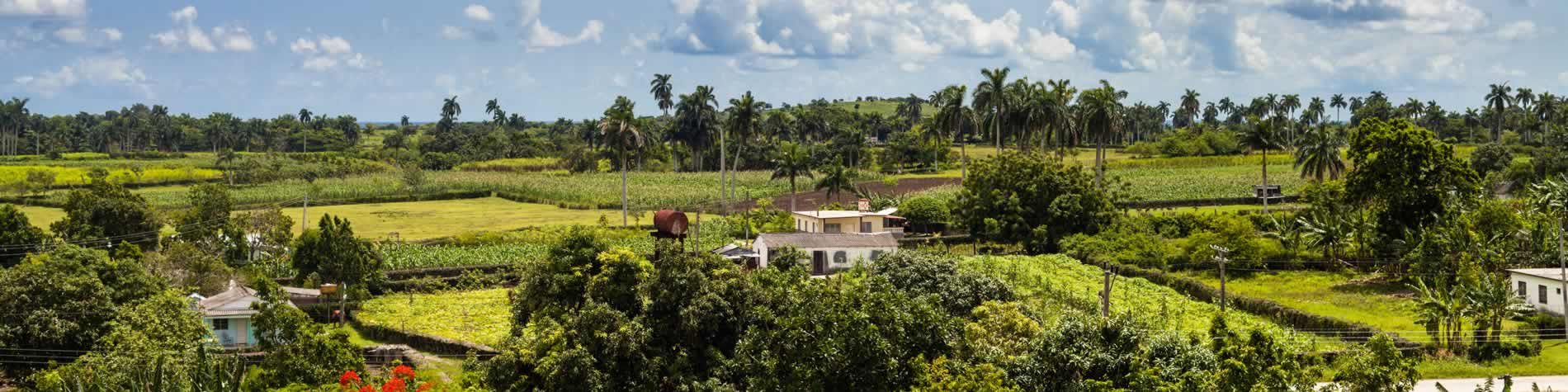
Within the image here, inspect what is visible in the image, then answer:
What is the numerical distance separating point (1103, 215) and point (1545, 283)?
24.5m

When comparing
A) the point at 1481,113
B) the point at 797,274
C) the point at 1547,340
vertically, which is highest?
the point at 1481,113

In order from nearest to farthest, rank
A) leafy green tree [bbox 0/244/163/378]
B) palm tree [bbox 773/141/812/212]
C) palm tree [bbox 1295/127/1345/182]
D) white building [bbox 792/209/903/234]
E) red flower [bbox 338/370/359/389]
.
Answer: red flower [bbox 338/370/359/389] → leafy green tree [bbox 0/244/163/378] → white building [bbox 792/209/903/234] → palm tree [bbox 1295/127/1345/182] → palm tree [bbox 773/141/812/212]

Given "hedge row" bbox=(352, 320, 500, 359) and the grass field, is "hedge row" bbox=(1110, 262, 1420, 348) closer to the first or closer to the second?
"hedge row" bbox=(352, 320, 500, 359)

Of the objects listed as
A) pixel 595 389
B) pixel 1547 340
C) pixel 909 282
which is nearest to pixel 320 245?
pixel 909 282

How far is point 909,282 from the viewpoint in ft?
143

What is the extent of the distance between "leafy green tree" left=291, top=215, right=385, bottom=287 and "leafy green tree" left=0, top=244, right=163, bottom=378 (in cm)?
1409

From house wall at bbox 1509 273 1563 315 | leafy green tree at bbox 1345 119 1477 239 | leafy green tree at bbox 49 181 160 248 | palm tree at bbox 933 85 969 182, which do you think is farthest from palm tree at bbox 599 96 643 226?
house wall at bbox 1509 273 1563 315

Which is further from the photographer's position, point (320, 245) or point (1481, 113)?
point (1481, 113)

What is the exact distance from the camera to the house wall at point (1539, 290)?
45.4m

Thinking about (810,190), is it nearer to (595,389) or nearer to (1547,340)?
(1547,340)

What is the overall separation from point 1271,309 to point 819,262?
20411mm

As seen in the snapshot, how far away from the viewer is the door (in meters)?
60.8

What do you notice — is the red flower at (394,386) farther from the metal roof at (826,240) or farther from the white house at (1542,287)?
the white house at (1542,287)

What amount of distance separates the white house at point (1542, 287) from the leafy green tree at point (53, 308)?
46042 mm
